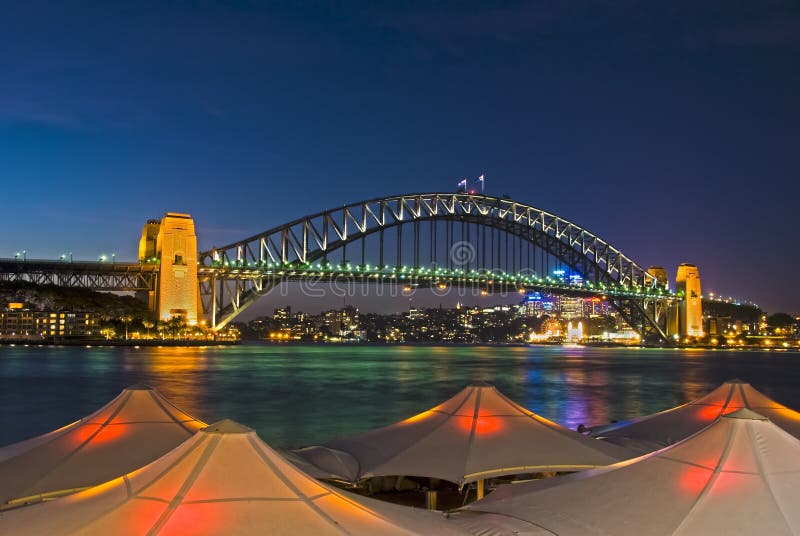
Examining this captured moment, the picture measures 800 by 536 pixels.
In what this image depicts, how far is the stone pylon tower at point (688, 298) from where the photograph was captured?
4916 inches

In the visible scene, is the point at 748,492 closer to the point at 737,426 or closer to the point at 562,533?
the point at 737,426

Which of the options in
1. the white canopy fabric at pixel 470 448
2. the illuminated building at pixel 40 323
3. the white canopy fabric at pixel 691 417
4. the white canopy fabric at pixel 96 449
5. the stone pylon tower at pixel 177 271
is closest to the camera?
the white canopy fabric at pixel 96 449

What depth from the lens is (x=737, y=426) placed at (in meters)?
5.94

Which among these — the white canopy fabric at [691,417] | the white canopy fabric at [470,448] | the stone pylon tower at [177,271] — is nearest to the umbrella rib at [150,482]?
the white canopy fabric at [470,448]

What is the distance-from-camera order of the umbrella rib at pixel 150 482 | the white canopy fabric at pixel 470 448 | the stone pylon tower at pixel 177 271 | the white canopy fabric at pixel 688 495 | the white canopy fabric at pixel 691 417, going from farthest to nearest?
the stone pylon tower at pixel 177 271 → the white canopy fabric at pixel 691 417 → the white canopy fabric at pixel 470 448 → the white canopy fabric at pixel 688 495 → the umbrella rib at pixel 150 482

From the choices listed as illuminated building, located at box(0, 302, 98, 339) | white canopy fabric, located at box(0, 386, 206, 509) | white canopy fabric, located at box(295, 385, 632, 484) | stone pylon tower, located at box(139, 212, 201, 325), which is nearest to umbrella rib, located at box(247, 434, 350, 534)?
white canopy fabric, located at box(0, 386, 206, 509)

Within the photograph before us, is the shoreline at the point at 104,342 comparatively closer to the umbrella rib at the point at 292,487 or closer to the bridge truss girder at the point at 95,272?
the bridge truss girder at the point at 95,272

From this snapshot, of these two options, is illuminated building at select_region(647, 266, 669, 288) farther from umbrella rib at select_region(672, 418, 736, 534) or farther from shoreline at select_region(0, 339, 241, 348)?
umbrella rib at select_region(672, 418, 736, 534)

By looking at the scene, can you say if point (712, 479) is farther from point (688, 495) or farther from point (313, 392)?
point (313, 392)

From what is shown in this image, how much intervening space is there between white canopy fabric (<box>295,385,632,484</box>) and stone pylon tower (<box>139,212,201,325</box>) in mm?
76027

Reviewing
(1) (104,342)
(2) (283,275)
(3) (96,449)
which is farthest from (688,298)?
(3) (96,449)

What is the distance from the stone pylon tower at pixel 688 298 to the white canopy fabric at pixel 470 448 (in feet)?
401

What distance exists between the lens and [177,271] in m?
83.7

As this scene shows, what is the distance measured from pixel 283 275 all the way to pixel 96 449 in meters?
81.6
